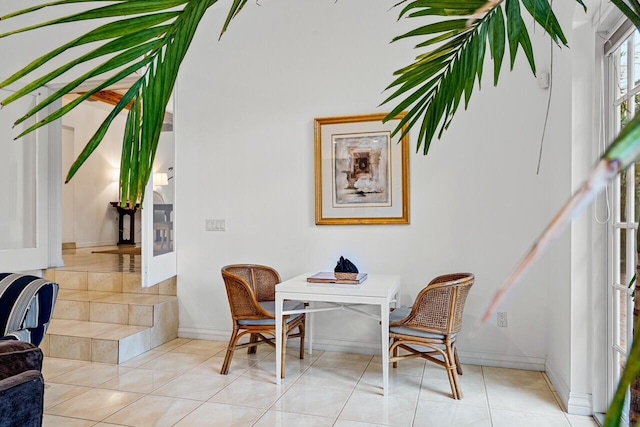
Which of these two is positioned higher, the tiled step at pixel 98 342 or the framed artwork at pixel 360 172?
the framed artwork at pixel 360 172

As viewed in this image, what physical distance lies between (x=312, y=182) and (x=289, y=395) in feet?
5.82

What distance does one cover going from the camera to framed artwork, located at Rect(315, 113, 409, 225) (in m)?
3.56

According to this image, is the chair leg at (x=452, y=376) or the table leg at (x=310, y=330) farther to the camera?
the table leg at (x=310, y=330)

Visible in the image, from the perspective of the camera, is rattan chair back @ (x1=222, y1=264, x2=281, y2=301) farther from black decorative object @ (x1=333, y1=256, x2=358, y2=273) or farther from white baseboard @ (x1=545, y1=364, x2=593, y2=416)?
white baseboard @ (x1=545, y1=364, x2=593, y2=416)

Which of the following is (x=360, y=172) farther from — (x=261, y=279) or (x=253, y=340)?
(x=253, y=340)

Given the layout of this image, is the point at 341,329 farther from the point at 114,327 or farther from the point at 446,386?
the point at 114,327

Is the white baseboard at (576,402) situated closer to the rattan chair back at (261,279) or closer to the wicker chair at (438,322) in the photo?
the wicker chair at (438,322)

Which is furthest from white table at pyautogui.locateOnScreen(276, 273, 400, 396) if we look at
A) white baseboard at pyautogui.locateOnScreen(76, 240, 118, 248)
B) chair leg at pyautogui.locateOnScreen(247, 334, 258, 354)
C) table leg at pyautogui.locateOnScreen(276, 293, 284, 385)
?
white baseboard at pyautogui.locateOnScreen(76, 240, 118, 248)

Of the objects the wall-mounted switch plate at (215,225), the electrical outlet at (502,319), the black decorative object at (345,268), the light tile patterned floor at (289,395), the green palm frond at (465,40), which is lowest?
the light tile patterned floor at (289,395)

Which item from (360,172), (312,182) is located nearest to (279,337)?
(312,182)

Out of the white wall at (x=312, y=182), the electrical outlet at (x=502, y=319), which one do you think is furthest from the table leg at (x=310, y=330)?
the electrical outlet at (x=502, y=319)

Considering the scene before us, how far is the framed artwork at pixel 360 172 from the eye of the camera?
11.7 feet

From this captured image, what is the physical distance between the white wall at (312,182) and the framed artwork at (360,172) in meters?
0.09

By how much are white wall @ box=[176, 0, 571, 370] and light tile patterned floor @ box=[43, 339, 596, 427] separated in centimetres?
42
